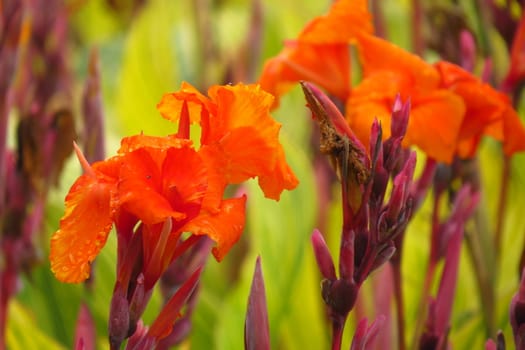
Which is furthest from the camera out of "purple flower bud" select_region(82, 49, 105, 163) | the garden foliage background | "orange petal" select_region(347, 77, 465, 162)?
the garden foliage background

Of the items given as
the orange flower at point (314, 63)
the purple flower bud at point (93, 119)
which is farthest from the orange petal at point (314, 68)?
the purple flower bud at point (93, 119)

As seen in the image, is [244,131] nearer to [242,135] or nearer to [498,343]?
[242,135]

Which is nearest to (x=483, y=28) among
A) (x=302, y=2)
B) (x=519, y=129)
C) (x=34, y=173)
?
(x=519, y=129)

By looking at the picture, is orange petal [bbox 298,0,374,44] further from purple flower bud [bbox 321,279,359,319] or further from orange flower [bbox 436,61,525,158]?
purple flower bud [bbox 321,279,359,319]

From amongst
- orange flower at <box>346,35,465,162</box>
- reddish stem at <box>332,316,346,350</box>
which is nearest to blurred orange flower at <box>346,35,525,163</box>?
orange flower at <box>346,35,465,162</box>

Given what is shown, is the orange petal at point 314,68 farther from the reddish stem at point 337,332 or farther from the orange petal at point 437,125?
the reddish stem at point 337,332

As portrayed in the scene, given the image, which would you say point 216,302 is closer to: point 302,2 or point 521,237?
point 521,237
